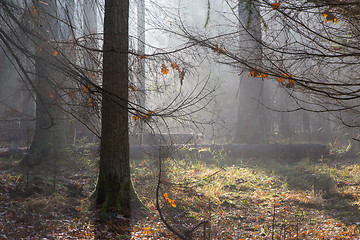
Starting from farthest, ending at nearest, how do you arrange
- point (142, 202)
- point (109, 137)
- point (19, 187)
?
point (19, 187) → point (142, 202) → point (109, 137)

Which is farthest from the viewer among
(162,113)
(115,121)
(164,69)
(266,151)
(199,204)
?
(266,151)

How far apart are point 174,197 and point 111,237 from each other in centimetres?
236

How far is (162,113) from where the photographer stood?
520 centimetres

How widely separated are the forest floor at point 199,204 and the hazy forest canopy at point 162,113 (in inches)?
1.4

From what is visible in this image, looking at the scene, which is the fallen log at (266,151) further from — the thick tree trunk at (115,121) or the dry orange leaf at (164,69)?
the dry orange leaf at (164,69)

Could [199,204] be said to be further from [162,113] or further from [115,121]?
[115,121]

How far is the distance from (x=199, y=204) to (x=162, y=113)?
250 centimetres

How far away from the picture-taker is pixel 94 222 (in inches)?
205

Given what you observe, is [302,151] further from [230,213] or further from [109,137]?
[109,137]

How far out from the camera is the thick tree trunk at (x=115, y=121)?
17.6 ft

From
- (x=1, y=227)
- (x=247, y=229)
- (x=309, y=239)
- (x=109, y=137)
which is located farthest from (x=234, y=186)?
(x=1, y=227)

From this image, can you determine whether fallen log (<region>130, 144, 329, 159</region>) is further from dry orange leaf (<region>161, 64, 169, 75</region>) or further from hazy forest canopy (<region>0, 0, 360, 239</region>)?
dry orange leaf (<region>161, 64, 169, 75</region>)

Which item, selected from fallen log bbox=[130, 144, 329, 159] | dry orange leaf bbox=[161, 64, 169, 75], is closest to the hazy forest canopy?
dry orange leaf bbox=[161, 64, 169, 75]

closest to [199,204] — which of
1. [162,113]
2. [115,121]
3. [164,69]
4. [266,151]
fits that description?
[162,113]
